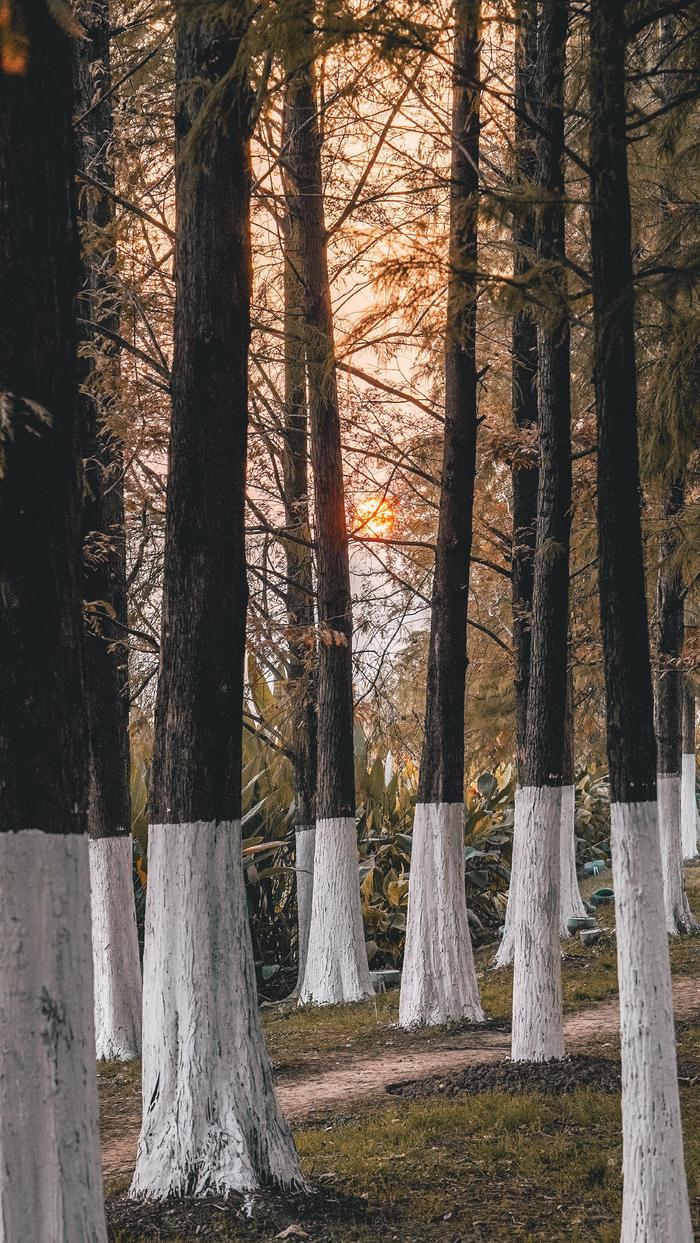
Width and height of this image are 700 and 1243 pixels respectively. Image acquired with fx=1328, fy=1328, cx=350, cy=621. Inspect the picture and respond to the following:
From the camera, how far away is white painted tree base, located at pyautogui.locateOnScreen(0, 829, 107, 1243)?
4.18 m

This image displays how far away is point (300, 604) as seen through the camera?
1429 centimetres

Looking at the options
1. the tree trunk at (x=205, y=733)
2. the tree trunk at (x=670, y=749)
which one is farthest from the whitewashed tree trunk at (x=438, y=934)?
the tree trunk at (x=205, y=733)

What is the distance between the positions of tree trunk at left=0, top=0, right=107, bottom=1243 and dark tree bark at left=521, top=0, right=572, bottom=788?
16.7 feet

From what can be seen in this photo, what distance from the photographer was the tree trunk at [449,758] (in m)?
11.5

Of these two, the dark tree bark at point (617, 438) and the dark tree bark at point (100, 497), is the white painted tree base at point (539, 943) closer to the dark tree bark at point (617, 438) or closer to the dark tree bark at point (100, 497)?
the dark tree bark at point (100, 497)

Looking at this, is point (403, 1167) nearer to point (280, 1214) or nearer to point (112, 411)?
point (280, 1214)

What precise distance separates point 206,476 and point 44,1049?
3058 mm

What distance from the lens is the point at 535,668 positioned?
940 centimetres

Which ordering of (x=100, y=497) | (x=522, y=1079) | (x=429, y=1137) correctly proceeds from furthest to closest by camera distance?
(x=100, y=497)
(x=522, y=1079)
(x=429, y=1137)

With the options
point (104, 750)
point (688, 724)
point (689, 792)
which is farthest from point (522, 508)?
point (689, 792)

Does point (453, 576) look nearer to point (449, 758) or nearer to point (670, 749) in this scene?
point (449, 758)

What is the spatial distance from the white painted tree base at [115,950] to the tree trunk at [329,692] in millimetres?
2716

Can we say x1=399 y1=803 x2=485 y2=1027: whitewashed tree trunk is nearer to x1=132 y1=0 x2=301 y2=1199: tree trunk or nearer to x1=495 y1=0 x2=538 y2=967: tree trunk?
x1=495 y1=0 x2=538 y2=967: tree trunk

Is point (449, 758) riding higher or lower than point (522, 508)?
lower
